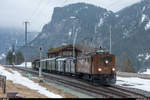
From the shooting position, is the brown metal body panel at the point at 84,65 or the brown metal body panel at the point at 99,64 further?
the brown metal body panel at the point at 84,65

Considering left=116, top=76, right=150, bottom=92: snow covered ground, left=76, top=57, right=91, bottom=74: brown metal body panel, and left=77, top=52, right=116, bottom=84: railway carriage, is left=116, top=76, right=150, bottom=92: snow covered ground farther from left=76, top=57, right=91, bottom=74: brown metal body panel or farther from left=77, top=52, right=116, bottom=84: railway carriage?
left=76, top=57, right=91, bottom=74: brown metal body panel

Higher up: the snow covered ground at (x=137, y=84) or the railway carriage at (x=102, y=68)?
the railway carriage at (x=102, y=68)

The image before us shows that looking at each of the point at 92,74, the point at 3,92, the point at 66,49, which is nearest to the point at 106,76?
the point at 92,74

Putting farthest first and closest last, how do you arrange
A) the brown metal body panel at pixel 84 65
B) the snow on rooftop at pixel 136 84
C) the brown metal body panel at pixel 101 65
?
the brown metal body panel at pixel 84 65 < the brown metal body panel at pixel 101 65 < the snow on rooftop at pixel 136 84

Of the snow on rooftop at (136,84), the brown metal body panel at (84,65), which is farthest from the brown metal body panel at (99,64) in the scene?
the snow on rooftop at (136,84)

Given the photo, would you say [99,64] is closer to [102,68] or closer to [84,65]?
[102,68]

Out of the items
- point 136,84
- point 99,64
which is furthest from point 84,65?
point 136,84

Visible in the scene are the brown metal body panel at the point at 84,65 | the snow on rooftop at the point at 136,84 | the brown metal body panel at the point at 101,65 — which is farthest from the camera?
the brown metal body panel at the point at 84,65

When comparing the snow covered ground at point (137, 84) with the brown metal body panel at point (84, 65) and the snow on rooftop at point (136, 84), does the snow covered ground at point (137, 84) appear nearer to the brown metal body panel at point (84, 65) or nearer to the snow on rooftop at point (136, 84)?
the snow on rooftop at point (136, 84)

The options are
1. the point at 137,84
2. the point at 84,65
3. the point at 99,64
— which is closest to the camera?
the point at 99,64

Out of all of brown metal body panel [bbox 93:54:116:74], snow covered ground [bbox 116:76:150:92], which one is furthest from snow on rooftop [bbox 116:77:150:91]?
brown metal body panel [bbox 93:54:116:74]

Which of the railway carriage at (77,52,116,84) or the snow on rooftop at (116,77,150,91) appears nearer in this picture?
the snow on rooftop at (116,77,150,91)

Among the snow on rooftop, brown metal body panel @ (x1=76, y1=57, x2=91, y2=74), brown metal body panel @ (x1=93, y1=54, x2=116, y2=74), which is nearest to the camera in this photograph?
the snow on rooftop

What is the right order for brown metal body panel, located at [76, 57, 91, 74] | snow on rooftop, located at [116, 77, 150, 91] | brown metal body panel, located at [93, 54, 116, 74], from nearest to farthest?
snow on rooftop, located at [116, 77, 150, 91] → brown metal body panel, located at [93, 54, 116, 74] → brown metal body panel, located at [76, 57, 91, 74]
